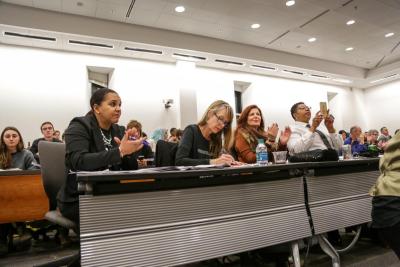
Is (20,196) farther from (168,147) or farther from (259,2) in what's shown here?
(259,2)

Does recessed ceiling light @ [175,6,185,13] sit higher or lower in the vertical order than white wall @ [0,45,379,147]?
higher

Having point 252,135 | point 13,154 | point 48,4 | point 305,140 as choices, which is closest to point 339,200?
point 305,140

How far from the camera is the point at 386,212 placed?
1122 mm

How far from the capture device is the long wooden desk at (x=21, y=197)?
2.71 m

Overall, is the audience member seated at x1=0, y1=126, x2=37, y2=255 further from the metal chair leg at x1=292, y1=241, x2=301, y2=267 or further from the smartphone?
the smartphone

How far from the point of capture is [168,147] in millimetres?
2287

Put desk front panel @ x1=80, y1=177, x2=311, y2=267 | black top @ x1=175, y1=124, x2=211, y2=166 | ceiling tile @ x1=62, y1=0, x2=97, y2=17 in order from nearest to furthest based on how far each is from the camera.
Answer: desk front panel @ x1=80, y1=177, x2=311, y2=267
black top @ x1=175, y1=124, x2=211, y2=166
ceiling tile @ x1=62, y1=0, x2=97, y2=17

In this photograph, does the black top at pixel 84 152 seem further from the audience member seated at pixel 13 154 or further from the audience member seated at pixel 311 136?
the audience member seated at pixel 13 154

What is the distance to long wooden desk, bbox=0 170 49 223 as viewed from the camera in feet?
8.91

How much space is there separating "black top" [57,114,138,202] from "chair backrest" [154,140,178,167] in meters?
0.45

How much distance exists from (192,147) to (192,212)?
36.3 inches

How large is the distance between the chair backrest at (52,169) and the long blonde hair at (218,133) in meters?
1.03

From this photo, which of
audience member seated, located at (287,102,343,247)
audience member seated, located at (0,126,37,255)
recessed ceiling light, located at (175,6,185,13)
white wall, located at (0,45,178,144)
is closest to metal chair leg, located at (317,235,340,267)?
audience member seated, located at (287,102,343,247)

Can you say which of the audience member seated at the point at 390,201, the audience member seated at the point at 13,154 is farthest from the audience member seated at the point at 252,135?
the audience member seated at the point at 13,154
